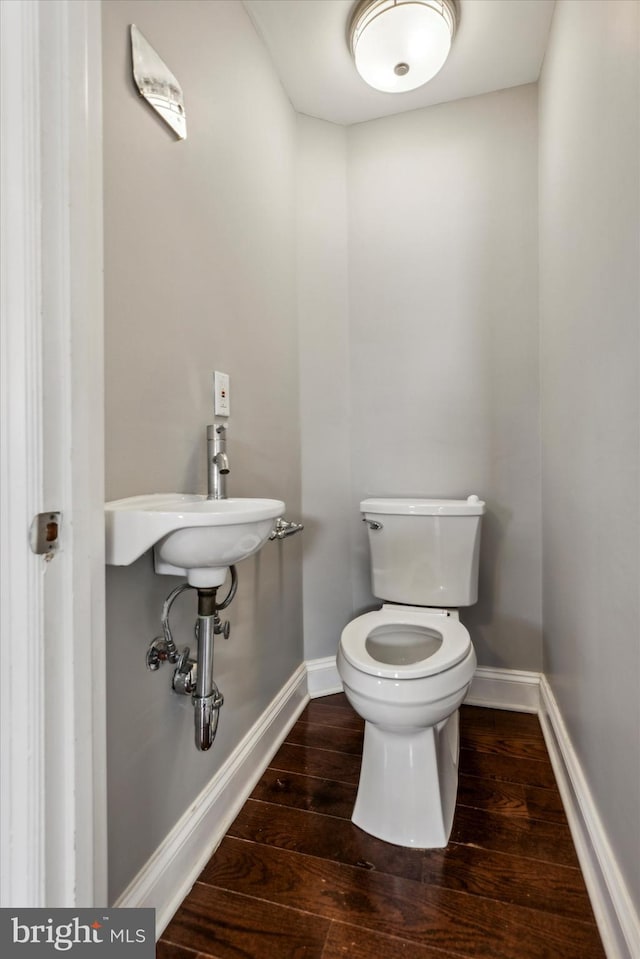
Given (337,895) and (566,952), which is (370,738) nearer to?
(337,895)

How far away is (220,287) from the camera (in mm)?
1265

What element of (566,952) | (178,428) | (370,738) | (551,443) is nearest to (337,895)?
(370,738)

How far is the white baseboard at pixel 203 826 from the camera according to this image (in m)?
0.94

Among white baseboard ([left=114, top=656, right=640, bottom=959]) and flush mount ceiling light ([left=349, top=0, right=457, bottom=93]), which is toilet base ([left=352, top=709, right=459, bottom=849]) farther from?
flush mount ceiling light ([left=349, top=0, right=457, bottom=93])

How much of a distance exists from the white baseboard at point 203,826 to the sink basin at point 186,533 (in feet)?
1.88

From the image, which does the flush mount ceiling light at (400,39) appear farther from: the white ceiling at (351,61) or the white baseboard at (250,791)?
the white baseboard at (250,791)

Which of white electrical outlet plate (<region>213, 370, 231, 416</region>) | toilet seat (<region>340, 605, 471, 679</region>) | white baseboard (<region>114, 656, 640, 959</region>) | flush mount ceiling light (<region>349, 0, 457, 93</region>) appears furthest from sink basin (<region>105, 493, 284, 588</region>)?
flush mount ceiling light (<region>349, 0, 457, 93</region>)

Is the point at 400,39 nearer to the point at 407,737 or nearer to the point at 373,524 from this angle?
the point at 373,524

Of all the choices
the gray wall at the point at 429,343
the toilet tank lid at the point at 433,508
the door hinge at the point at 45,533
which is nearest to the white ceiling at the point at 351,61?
the gray wall at the point at 429,343

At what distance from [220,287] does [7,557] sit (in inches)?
35.4

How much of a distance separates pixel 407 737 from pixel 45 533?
100cm

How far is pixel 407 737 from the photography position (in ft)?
3.93

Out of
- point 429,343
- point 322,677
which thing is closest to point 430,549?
point 322,677

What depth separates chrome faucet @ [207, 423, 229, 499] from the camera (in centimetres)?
110
